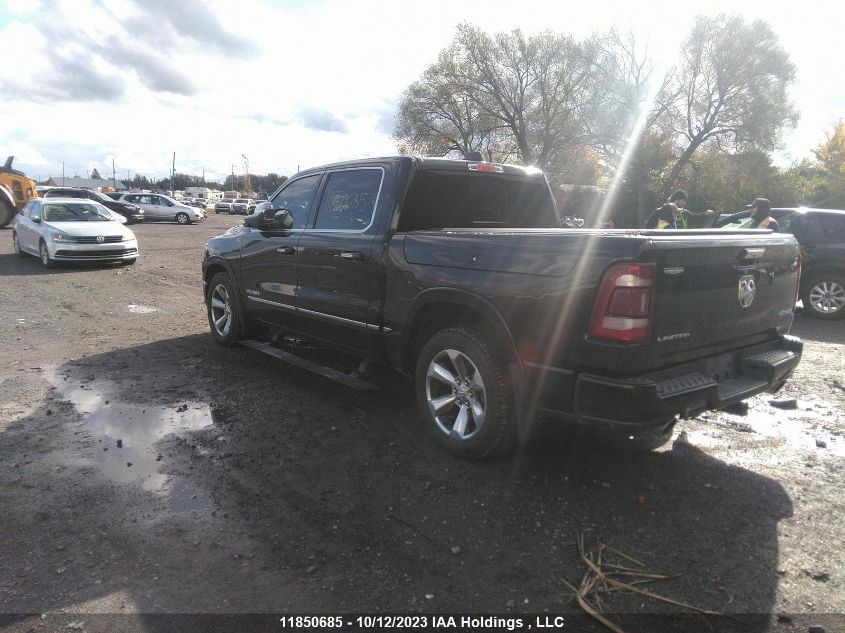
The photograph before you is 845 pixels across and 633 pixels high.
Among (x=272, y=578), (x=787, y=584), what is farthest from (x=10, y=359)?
(x=787, y=584)

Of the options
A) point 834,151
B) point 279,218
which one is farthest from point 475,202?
point 834,151

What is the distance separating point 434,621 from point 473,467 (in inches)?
54.8

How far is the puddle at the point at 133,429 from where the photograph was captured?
354 centimetres

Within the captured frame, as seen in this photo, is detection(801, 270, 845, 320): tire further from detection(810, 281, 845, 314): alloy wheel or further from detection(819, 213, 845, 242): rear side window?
detection(819, 213, 845, 242): rear side window

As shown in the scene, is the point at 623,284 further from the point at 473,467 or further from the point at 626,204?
the point at 626,204

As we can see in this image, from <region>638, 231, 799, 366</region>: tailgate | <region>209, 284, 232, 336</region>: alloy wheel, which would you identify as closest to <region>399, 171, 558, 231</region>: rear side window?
<region>638, 231, 799, 366</region>: tailgate

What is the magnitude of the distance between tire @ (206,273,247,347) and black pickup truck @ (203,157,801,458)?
39.8 inches

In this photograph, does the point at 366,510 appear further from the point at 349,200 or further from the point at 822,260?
the point at 822,260

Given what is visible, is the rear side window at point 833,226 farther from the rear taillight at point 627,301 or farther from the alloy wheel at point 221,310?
the alloy wheel at point 221,310

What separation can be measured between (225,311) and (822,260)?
8490 mm

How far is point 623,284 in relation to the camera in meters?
2.92

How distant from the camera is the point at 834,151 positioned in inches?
1984

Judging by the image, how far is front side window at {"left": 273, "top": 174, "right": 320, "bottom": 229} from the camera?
5.39 m

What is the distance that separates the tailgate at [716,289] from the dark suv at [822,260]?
6151 mm
